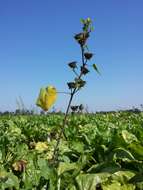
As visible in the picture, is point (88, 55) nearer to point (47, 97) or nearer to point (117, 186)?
point (47, 97)

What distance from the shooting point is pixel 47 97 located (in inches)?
102

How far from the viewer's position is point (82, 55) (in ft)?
9.35

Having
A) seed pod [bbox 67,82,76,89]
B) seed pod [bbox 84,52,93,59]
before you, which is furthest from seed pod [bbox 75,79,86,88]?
seed pod [bbox 84,52,93,59]

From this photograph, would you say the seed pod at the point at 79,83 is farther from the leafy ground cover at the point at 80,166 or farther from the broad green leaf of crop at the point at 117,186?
the broad green leaf of crop at the point at 117,186

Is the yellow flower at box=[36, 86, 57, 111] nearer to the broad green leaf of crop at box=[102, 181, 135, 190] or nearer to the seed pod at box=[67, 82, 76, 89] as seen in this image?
the seed pod at box=[67, 82, 76, 89]

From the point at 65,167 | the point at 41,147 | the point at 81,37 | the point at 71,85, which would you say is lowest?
the point at 65,167

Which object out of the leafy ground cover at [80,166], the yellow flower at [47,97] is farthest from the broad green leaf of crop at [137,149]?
the yellow flower at [47,97]

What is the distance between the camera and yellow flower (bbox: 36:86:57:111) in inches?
101

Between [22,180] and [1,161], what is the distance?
52 centimetres

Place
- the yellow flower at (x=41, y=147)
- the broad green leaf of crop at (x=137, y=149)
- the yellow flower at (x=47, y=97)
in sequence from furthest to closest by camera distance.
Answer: the yellow flower at (x=41, y=147)
the broad green leaf of crop at (x=137, y=149)
the yellow flower at (x=47, y=97)

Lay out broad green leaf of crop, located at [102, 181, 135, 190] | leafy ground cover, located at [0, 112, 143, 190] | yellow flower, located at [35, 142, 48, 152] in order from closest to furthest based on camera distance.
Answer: leafy ground cover, located at [0, 112, 143, 190], broad green leaf of crop, located at [102, 181, 135, 190], yellow flower, located at [35, 142, 48, 152]

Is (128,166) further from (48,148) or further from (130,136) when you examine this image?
(48,148)

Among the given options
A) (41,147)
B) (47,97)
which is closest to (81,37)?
(47,97)

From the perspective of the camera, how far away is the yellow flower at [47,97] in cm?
255
